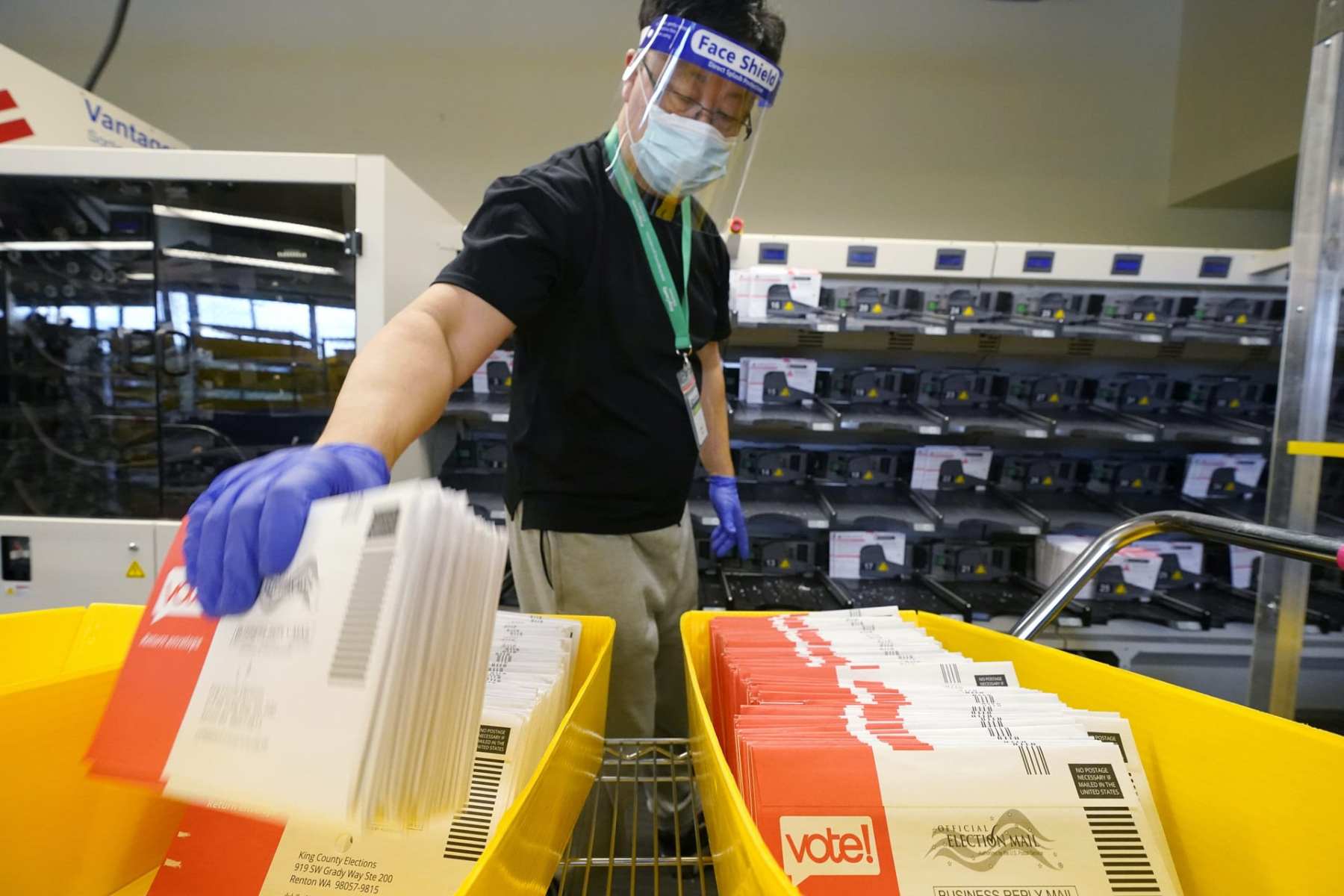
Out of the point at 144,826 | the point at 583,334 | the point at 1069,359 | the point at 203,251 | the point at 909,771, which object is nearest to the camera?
the point at 909,771

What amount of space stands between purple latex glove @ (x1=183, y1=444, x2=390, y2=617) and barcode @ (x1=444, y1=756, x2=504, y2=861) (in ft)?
0.85

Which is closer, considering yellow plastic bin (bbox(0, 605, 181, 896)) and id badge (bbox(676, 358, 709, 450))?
yellow plastic bin (bbox(0, 605, 181, 896))

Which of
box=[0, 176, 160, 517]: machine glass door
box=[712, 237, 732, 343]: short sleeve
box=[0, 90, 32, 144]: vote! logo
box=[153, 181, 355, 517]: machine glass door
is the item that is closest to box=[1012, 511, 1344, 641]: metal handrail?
box=[712, 237, 732, 343]: short sleeve

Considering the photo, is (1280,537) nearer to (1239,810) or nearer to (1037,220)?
(1239,810)

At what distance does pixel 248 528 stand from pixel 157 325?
2280 millimetres

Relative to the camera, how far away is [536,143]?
3.59m

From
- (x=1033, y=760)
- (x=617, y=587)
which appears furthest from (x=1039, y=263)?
(x=1033, y=760)

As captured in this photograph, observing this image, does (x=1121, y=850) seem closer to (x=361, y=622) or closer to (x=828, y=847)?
(x=828, y=847)

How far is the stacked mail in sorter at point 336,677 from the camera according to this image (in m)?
0.39

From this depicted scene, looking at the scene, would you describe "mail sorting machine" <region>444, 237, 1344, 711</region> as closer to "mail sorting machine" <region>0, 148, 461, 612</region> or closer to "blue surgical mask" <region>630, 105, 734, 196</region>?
"mail sorting machine" <region>0, 148, 461, 612</region>

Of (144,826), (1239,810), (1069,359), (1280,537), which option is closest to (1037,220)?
(1069,359)

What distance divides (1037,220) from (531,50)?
3.27 metres

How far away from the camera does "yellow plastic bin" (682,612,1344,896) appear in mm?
533

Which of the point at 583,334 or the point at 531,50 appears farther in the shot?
the point at 531,50
